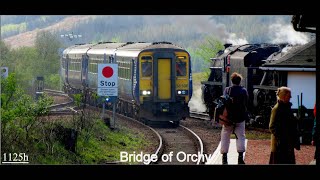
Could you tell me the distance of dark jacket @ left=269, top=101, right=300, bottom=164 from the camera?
31.0 ft

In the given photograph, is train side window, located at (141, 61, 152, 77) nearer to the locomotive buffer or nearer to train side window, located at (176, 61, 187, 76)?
train side window, located at (176, 61, 187, 76)

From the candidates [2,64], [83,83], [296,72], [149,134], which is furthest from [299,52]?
[2,64]

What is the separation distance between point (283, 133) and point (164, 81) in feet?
6.67

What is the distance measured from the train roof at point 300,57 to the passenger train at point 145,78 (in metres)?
1.45

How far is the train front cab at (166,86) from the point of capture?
10797mm

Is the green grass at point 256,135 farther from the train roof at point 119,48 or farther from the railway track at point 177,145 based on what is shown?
the train roof at point 119,48

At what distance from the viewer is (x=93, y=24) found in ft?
33.6

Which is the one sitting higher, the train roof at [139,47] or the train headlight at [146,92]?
the train roof at [139,47]

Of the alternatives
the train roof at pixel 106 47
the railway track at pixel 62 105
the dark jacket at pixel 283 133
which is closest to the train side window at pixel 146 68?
the train roof at pixel 106 47

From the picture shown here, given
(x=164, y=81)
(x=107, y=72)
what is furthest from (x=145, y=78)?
(x=107, y=72)

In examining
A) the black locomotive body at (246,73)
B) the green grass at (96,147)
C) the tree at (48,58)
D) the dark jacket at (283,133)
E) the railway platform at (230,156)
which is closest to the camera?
the dark jacket at (283,133)
